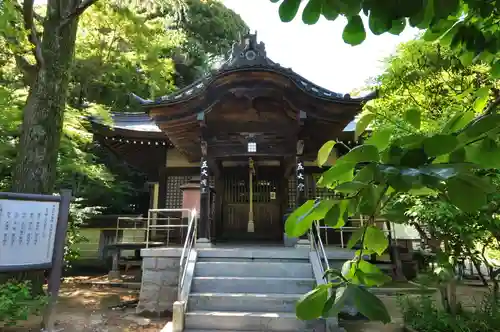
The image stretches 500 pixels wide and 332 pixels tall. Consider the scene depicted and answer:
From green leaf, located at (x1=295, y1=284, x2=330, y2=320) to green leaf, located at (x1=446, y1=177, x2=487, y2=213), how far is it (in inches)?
12.7

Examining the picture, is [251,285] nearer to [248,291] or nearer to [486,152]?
[248,291]

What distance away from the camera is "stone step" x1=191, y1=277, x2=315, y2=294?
5.68m

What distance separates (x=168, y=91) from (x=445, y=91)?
1314 centimetres

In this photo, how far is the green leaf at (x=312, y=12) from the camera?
0.96 metres

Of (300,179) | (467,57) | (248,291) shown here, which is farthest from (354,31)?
(300,179)

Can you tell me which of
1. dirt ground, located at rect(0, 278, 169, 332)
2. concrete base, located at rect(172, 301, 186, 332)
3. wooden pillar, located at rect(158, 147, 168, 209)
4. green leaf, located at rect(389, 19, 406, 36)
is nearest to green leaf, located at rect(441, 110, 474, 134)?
green leaf, located at rect(389, 19, 406, 36)

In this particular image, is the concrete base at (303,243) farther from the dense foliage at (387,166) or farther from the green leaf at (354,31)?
the green leaf at (354,31)

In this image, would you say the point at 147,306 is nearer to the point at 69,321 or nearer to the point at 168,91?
the point at 69,321

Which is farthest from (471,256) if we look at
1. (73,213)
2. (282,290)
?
(73,213)

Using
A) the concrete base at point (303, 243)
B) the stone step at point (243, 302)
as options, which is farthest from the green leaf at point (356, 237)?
the concrete base at point (303, 243)

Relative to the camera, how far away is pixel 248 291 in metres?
5.68

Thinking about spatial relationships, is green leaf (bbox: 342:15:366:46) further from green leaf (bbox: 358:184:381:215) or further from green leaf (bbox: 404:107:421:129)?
green leaf (bbox: 358:184:381:215)

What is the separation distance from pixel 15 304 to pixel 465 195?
15.4 feet

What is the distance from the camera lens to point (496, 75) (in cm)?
158
